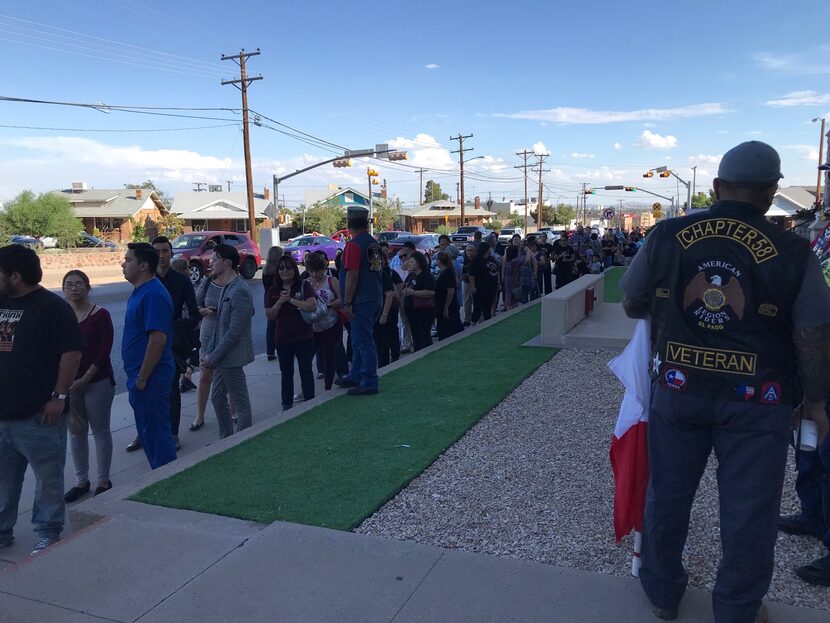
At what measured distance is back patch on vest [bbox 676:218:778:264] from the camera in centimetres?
250

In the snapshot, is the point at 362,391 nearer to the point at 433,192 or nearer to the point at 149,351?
the point at 149,351

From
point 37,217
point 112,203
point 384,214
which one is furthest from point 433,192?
point 37,217

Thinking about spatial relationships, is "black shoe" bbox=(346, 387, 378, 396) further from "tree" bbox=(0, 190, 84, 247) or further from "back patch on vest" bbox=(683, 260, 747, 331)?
"tree" bbox=(0, 190, 84, 247)

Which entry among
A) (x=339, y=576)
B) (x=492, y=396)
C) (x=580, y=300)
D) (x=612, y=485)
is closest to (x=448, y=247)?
(x=580, y=300)

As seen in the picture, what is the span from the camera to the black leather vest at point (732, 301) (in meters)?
2.49

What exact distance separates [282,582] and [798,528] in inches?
112

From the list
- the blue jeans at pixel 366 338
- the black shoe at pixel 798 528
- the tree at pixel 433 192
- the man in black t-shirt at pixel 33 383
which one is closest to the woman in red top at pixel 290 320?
the blue jeans at pixel 366 338

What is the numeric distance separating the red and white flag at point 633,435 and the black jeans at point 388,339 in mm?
5816

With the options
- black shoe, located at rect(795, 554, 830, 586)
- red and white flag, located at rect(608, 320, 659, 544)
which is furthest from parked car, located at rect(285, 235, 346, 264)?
black shoe, located at rect(795, 554, 830, 586)

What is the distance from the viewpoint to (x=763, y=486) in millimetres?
2521

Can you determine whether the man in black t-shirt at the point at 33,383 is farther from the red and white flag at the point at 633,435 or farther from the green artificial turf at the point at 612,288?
the green artificial turf at the point at 612,288

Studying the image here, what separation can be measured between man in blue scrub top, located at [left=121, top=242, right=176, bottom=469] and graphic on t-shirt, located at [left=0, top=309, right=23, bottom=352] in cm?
96

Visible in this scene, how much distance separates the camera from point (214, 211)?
212ft

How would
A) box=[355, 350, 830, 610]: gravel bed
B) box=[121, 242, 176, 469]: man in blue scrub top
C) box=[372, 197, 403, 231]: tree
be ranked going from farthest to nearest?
1. box=[372, 197, 403, 231]: tree
2. box=[121, 242, 176, 469]: man in blue scrub top
3. box=[355, 350, 830, 610]: gravel bed
